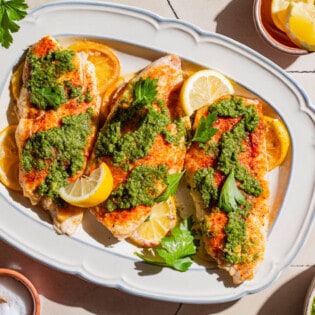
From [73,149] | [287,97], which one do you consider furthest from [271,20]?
[73,149]

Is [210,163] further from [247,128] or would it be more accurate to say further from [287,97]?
[287,97]

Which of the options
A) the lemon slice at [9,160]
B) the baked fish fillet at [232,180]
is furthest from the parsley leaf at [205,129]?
the lemon slice at [9,160]

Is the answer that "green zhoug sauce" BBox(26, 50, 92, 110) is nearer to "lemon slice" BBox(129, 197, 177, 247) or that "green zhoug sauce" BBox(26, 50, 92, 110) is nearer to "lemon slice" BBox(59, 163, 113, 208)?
"lemon slice" BBox(59, 163, 113, 208)

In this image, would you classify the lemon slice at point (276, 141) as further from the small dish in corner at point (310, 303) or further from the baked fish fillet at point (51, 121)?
the baked fish fillet at point (51, 121)

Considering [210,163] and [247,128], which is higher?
[247,128]

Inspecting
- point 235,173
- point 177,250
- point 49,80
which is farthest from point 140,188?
point 49,80

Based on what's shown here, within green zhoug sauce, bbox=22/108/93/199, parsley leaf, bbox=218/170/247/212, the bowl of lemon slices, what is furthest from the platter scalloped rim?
parsley leaf, bbox=218/170/247/212
